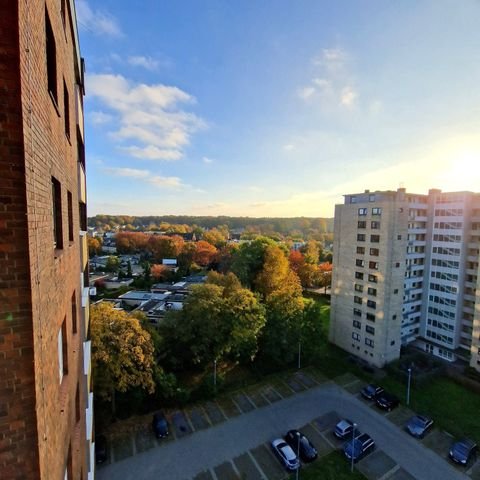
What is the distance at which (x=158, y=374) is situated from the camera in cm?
1884

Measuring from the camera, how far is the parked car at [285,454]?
51.0ft

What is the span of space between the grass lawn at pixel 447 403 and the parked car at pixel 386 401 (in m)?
1.13

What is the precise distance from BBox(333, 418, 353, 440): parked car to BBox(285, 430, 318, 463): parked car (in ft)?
6.46

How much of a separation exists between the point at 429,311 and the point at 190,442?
27.7 meters

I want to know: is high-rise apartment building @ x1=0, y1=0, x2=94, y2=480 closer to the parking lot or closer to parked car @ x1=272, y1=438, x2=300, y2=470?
the parking lot

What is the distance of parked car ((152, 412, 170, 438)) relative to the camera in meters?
17.5

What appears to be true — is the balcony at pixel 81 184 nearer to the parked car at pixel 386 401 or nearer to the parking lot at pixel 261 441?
the parking lot at pixel 261 441

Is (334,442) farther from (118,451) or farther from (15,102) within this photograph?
(15,102)

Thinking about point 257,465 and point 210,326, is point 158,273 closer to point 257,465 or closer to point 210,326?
point 210,326

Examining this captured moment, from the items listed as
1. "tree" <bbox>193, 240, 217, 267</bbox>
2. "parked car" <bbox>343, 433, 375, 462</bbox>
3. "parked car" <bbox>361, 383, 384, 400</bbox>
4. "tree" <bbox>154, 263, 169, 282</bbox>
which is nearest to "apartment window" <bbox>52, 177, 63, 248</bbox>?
"parked car" <bbox>343, 433, 375, 462</bbox>

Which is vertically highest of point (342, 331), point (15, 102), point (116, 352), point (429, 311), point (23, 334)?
point (15, 102)

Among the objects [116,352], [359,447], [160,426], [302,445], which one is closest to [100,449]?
[160,426]

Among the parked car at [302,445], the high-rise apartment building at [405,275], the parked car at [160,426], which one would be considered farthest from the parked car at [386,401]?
the parked car at [160,426]

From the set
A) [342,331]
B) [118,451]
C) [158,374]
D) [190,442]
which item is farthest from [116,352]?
[342,331]
